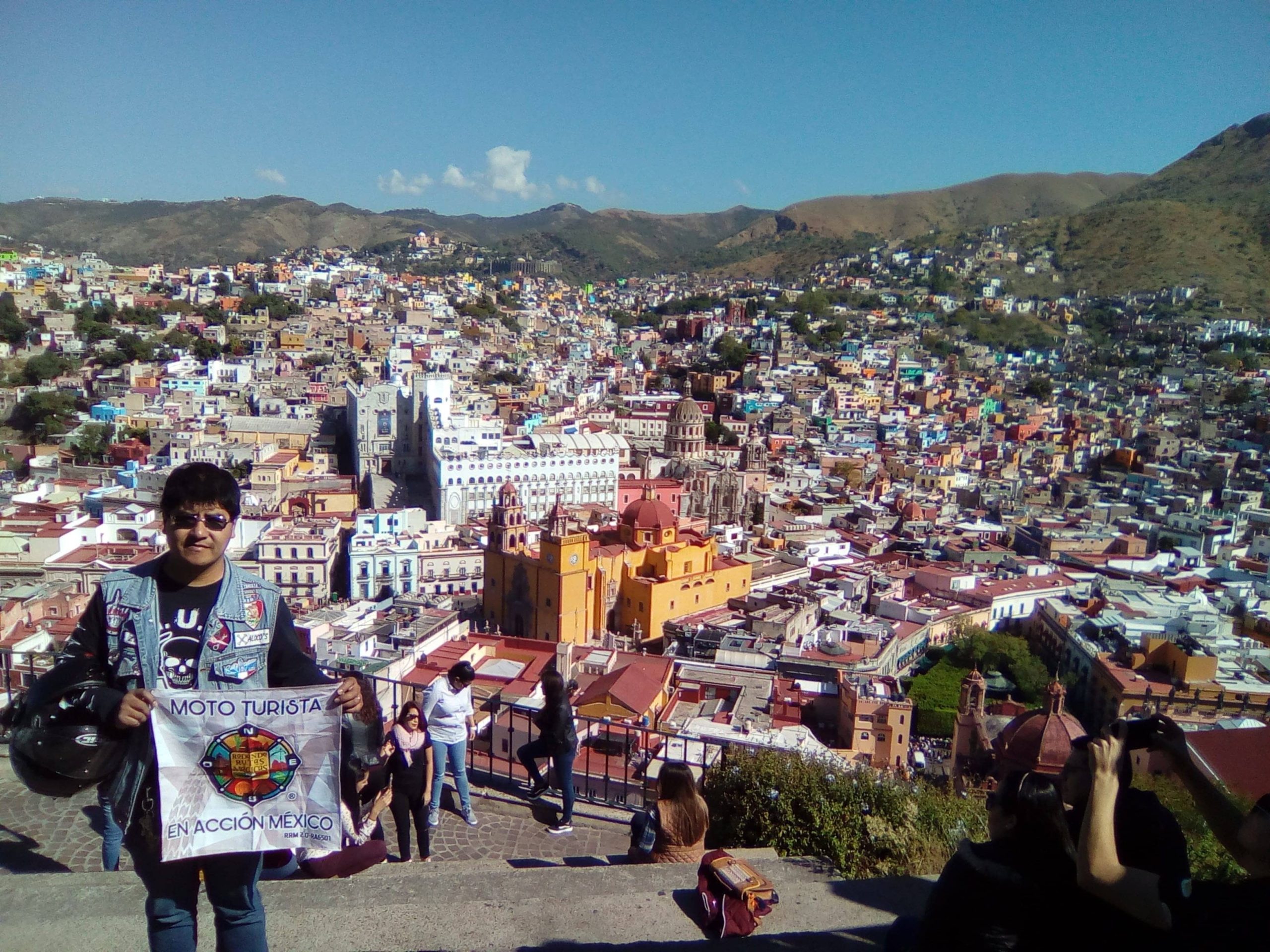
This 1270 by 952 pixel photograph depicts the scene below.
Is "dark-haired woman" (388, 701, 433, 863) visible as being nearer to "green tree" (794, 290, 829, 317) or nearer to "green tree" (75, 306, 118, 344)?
"green tree" (75, 306, 118, 344)

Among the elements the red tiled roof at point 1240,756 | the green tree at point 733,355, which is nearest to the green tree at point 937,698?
the red tiled roof at point 1240,756

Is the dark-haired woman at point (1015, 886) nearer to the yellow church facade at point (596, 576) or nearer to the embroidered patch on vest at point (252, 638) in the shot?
the embroidered patch on vest at point (252, 638)

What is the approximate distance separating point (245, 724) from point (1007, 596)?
2181 centimetres

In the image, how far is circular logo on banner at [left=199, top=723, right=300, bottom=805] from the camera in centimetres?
200

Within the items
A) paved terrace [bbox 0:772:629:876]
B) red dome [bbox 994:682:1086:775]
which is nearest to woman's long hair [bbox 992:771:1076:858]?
paved terrace [bbox 0:772:629:876]

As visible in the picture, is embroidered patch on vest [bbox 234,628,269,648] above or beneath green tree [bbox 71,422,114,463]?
above

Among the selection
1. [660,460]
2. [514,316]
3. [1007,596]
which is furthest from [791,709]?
[514,316]

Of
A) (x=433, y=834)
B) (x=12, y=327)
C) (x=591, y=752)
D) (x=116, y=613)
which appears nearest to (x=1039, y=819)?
(x=116, y=613)

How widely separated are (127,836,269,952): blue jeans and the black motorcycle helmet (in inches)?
10.3

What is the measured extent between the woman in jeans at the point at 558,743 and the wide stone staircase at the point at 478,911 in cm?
90

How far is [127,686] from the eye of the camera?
191cm

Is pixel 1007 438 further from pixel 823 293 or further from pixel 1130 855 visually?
pixel 1130 855

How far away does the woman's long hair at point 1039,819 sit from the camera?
2020mm

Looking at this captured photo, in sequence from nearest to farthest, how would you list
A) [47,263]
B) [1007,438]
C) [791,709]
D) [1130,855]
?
[1130,855] < [791,709] < [1007,438] < [47,263]
